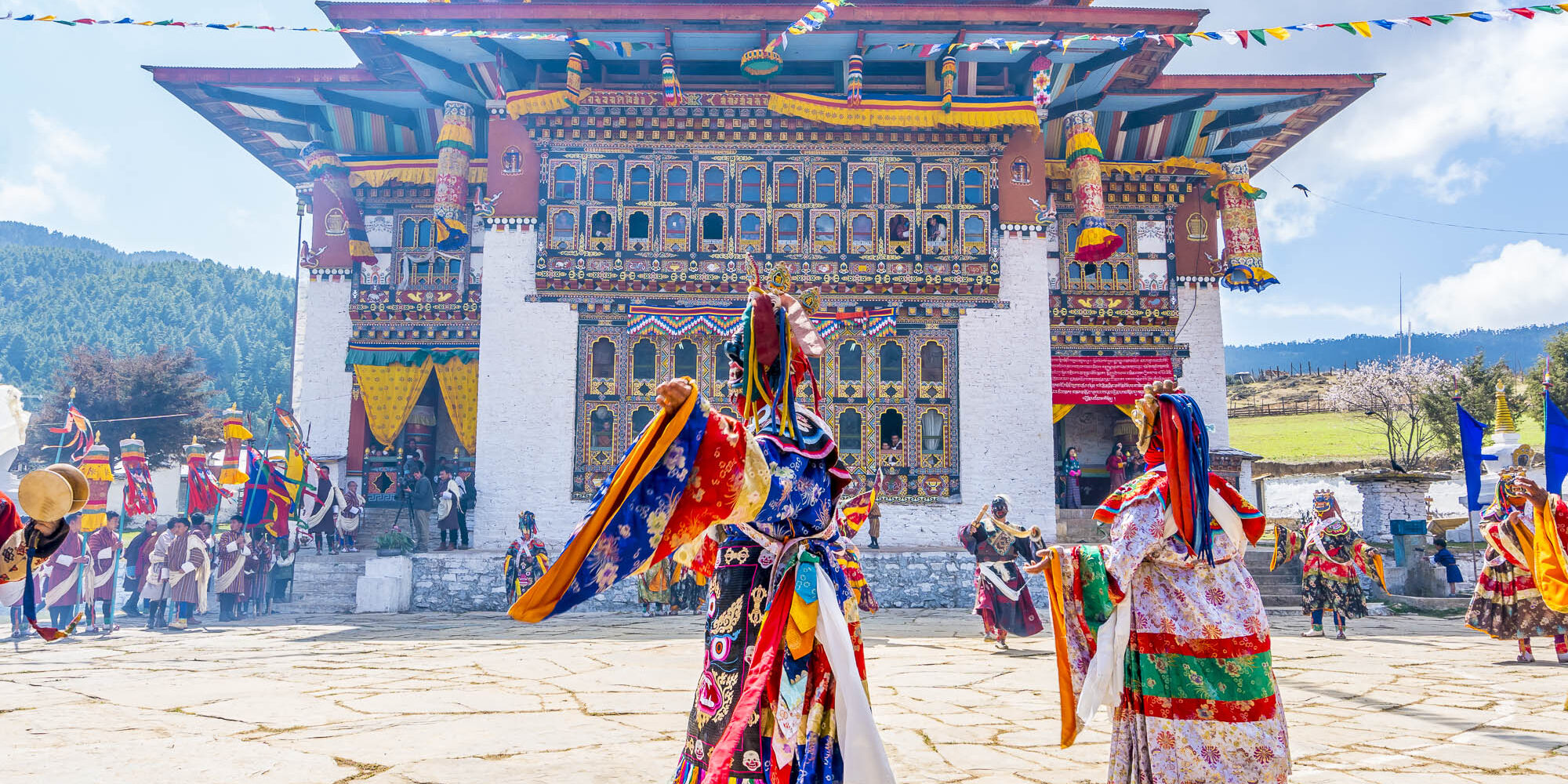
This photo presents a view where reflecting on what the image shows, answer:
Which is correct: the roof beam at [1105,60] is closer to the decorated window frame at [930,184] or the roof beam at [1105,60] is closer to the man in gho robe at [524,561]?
the decorated window frame at [930,184]

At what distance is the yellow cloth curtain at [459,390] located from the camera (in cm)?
1898

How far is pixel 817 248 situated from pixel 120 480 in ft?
87.3

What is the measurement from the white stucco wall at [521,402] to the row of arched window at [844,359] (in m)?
0.70

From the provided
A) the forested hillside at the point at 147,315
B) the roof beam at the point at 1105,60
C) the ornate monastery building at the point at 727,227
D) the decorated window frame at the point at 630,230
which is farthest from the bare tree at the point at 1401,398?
the forested hillside at the point at 147,315

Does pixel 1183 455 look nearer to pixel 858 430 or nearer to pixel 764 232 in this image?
pixel 858 430

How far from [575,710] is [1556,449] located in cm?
1012

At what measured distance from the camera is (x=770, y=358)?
137 inches

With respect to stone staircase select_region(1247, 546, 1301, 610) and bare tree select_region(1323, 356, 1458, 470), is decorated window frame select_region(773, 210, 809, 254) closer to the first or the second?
stone staircase select_region(1247, 546, 1301, 610)

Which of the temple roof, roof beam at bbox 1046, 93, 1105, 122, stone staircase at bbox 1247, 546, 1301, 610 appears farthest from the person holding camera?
roof beam at bbox 1046, 93, 1105, 122

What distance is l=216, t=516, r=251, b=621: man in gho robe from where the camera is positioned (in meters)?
13.9

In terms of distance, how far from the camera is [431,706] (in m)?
6.17

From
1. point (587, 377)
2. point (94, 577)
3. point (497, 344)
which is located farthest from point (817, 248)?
point (94, 577)

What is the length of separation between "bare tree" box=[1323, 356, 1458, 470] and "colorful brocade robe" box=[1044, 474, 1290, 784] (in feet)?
108

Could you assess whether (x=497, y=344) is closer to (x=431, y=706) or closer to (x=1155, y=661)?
(x=431, y=706)
